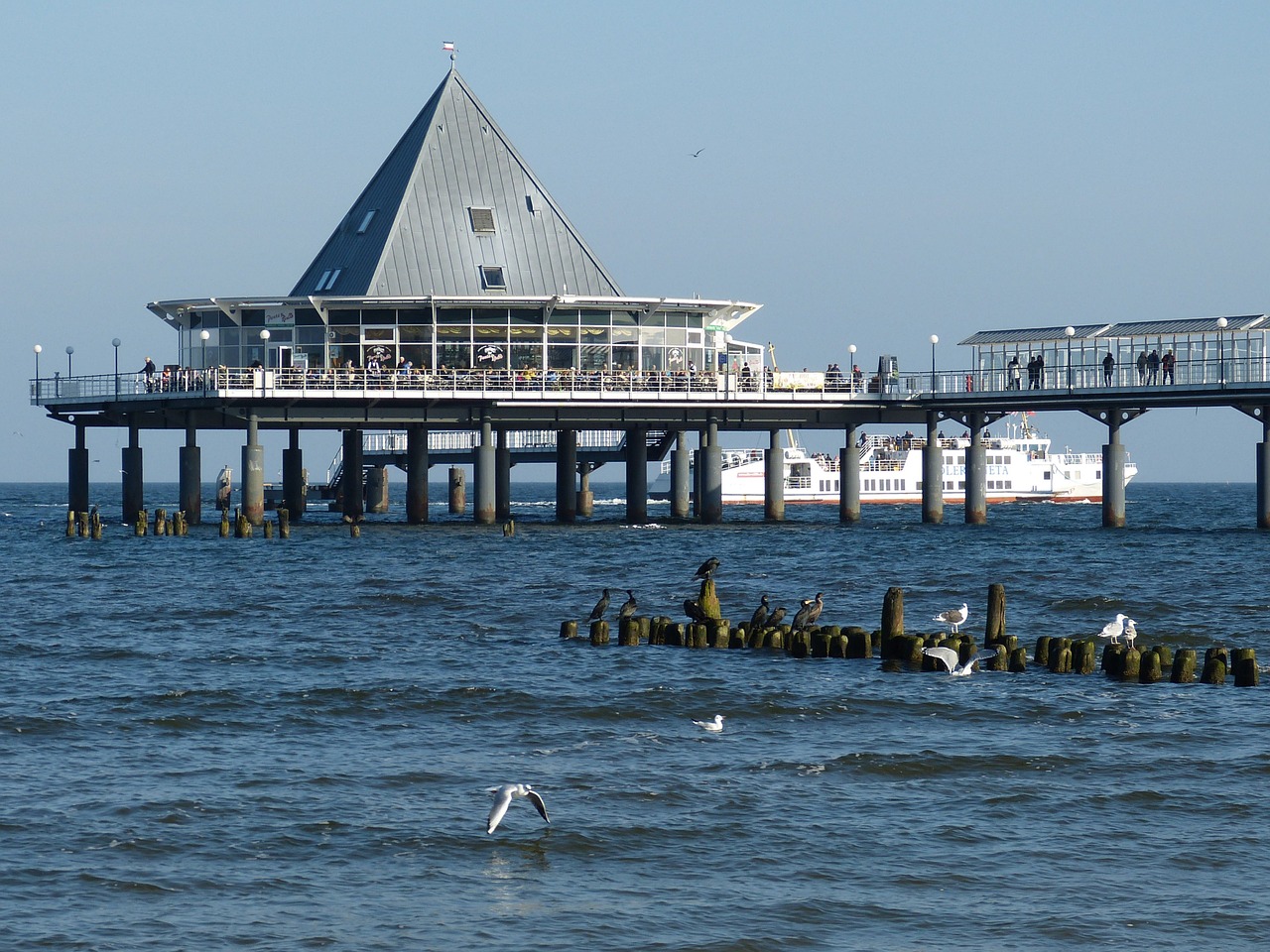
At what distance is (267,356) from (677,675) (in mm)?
47730

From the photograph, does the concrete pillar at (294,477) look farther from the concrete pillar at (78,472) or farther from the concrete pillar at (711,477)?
the concrete pillar at (711,477)

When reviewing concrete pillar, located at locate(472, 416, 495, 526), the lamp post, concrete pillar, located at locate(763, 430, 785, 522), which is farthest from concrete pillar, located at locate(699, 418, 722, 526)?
the lamp post

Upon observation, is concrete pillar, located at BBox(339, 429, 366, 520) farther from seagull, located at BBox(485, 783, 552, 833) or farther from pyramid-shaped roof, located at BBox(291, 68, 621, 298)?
seagull, located at BBox(485, 783, 552, 833)

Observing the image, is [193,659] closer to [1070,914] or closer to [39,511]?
[1070,914]

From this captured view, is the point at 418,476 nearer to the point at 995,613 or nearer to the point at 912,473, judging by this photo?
the point at 995,613

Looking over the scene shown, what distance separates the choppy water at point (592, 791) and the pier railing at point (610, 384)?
27.6 metres

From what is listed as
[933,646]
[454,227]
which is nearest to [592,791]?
[933,646]

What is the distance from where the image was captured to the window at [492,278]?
8088 cm

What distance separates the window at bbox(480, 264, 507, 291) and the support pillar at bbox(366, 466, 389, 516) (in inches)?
1102

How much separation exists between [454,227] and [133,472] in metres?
17.8

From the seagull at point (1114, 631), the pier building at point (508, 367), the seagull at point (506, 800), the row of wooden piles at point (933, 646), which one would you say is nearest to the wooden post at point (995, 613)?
the row of wooden piles at point (933, 646)

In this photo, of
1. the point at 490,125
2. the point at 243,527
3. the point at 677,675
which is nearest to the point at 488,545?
the point at 243,527

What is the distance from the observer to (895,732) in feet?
87.6

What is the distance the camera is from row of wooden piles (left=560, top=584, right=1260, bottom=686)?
103 ft
